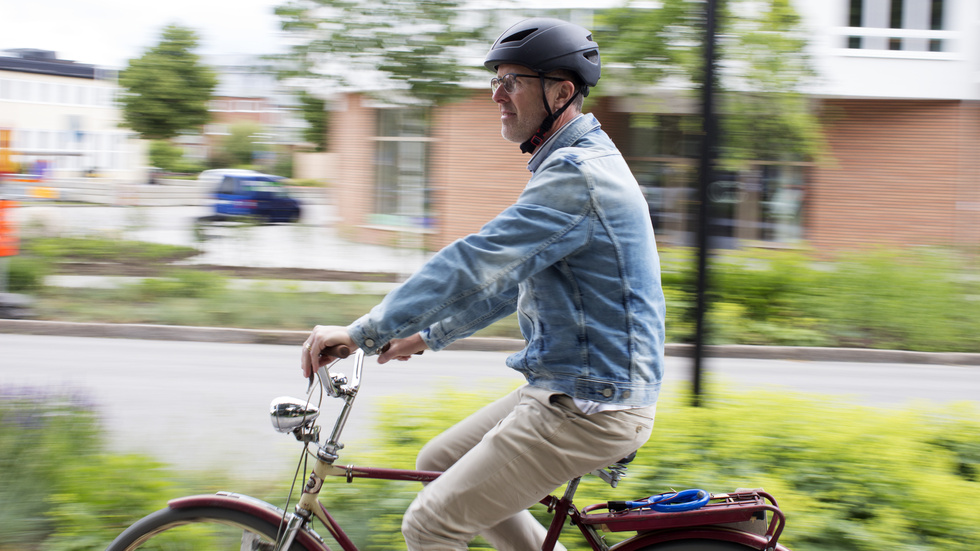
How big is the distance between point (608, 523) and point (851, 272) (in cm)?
1105

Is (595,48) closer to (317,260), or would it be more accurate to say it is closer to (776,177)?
(317,260)

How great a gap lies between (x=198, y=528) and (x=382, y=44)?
990 cm

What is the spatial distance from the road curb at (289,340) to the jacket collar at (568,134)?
8.25 meters

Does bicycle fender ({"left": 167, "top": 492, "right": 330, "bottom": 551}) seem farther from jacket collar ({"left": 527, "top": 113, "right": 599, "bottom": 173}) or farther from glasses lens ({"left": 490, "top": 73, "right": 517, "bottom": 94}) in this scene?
glasses lens ({"left": 490, "top": 73, "right": 517, "bottom": 94})

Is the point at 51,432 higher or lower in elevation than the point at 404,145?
lower

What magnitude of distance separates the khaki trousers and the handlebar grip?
408mm

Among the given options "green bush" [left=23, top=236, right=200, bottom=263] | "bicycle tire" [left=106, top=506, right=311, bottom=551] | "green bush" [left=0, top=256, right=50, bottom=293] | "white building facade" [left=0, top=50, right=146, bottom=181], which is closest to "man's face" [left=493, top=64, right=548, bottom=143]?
"bicycle tire" [left=106, top=506, right=311, bottom=551]

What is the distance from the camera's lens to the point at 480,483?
194cm

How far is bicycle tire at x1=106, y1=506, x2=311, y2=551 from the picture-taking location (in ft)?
6.97

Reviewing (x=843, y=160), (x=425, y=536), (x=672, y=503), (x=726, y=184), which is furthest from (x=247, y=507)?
(x=843, y=160)

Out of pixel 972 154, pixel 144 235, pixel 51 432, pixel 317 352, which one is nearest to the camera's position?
pixel 317 352

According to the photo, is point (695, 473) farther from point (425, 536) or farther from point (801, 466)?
point (425, 536)

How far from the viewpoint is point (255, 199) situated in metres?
15.0

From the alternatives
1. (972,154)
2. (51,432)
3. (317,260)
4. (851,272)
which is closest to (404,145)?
(317,260)
